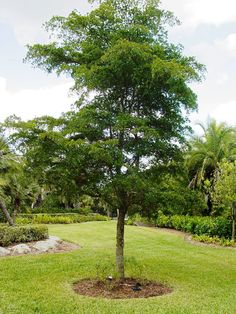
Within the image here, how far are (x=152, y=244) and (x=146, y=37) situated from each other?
10.2m

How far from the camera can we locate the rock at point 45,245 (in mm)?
14477

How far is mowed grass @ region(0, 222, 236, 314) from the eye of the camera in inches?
296

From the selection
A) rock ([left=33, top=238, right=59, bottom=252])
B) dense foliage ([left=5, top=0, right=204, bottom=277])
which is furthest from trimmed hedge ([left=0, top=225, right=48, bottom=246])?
dense foliage ([left=5, top=0, right=204, bottom=277])

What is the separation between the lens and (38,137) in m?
8.63

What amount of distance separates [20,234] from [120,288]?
6.98m

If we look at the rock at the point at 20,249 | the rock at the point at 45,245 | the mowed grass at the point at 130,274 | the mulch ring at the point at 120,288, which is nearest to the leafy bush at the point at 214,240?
the mowed grass at the point at 130,274

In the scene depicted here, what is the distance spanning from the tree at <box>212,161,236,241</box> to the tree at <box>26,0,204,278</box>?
8.24 m

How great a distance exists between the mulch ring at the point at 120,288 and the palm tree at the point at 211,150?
14293 millimetres

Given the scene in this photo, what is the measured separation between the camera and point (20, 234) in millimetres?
15062

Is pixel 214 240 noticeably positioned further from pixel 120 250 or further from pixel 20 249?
pixel 120 250

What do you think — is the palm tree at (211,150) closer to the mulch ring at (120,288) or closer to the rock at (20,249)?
→ the rock at (20,249)

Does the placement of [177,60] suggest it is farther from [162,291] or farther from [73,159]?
[162,291]

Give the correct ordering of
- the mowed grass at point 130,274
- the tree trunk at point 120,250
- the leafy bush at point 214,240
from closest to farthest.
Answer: the mowed grass at point 130,274
the tree trunk at point 120,250
the leafy bush at point 214,240

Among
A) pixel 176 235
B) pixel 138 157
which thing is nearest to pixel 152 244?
pixel 176 235
